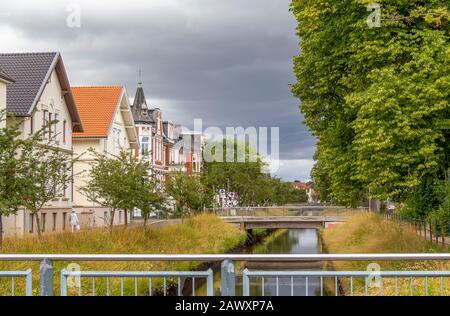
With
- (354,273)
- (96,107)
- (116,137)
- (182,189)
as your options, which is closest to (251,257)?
(354,273)

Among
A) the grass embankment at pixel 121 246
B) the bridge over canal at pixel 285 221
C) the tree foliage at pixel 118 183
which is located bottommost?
the bridge over canal at pixel 285 221

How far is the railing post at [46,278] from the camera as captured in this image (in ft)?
27.8

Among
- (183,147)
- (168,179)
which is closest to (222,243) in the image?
(168,179)

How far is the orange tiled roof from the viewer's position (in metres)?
55.0

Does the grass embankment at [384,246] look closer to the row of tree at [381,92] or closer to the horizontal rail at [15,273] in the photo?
the row of tree at [381,92]

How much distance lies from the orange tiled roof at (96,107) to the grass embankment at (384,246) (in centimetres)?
1760

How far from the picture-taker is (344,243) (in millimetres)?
40656

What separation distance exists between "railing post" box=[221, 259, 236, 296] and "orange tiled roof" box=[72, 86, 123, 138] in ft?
153

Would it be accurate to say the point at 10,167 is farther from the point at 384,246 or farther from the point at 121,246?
the point at 384,246

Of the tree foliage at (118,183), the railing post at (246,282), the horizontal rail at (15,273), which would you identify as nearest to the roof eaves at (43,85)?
the tree foliage at (118,183)

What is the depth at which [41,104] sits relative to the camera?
43000mm

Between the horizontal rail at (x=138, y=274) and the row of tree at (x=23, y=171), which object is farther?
the row of tree at (x=23, y=171)

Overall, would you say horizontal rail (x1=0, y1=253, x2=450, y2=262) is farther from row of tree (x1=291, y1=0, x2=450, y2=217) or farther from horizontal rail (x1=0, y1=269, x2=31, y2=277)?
row of tree (x1=291, y1=0, x2=450, y2=217)
